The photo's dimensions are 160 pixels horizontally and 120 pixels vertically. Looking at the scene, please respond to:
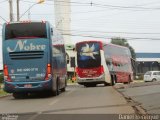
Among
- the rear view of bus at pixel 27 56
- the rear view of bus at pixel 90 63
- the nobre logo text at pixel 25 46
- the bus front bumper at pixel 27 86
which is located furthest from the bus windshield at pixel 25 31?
the rear view of bus at pixel 90 63

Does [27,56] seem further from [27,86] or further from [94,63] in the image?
[94,63]

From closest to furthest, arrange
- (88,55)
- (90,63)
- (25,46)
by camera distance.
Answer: (25,46), (88,55), (90,63)

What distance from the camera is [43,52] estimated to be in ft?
91.7

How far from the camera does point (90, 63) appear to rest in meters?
47.6

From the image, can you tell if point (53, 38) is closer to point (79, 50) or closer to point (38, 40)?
point (38, 40)

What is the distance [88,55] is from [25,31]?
19.8m

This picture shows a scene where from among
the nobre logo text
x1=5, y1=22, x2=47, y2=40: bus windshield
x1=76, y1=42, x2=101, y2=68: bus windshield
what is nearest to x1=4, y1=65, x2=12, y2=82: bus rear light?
the nobre logo text

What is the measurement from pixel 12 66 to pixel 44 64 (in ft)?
5.45

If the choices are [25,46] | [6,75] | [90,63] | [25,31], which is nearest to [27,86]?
[6,75]

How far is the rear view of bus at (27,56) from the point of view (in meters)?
A: 27.9

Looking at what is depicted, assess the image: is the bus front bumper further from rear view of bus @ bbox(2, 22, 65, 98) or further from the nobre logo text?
the nobre logo text

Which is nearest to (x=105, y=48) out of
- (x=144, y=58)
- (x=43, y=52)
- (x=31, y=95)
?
(x=31, y=95)

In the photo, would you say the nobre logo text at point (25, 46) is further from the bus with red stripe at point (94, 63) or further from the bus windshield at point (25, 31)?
the bus with red stripe at point (94, 63)

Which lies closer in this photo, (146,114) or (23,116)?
(146,114)
